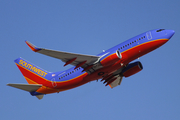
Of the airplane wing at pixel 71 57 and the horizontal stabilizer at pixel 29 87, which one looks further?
the horizontal stabilizer at pixel 29 87

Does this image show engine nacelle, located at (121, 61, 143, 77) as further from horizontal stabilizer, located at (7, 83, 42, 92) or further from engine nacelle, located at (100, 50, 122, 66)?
horizontal stabilizer, located at (7, 83, 42, 92)

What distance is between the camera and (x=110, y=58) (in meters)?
36.5

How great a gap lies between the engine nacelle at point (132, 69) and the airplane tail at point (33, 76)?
466 inches

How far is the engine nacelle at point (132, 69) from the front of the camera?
1647 inches

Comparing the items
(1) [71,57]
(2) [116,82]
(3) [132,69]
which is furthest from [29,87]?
(3) [132,69]

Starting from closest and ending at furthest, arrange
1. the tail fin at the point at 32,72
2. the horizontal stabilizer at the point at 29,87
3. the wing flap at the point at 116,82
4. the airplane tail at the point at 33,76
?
1. the horizontal stabilizer at the point at 29,87
2. the airplane tail at the point at 33,76
3. the tail fin at the point at 32,72
4. the wing flap at the point at 116,82

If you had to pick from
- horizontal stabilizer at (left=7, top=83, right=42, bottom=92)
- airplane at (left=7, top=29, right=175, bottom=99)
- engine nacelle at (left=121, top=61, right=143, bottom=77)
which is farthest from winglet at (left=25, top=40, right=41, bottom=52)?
engine nacelle at (left=121, top=61, right=143, bottom=77)

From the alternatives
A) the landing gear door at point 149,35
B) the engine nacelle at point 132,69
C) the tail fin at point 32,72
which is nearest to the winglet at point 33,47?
the tail fin at point 32,72

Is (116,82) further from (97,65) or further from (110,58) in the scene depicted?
(110,58)

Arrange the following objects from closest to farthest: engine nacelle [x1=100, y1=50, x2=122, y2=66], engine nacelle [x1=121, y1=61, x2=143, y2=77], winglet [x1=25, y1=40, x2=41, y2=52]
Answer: winglet [x1=25, y1=40, x2=41, y2=52] → engine nacelle [x1=100, y1=50, x2=122, y2=66] → engine nacelle [x1=121, y1=61, x2=143, y2=77]

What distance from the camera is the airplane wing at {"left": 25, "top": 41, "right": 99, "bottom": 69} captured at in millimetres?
32750

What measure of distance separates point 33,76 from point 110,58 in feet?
50.1

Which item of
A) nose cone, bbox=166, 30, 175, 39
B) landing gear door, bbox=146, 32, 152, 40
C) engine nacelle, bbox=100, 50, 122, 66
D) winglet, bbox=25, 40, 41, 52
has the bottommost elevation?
engine nacelle, bbox=100, 50, 122, 66

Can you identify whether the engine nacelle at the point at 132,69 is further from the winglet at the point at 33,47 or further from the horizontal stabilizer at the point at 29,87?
the winglet at the point at 33,47
